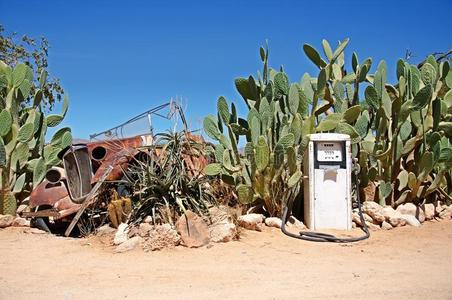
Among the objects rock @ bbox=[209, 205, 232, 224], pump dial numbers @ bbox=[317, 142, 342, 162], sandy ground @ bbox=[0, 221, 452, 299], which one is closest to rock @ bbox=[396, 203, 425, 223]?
sandy ground @ bbox=[0, 221, 452, 299]

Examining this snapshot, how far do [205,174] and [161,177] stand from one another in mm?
892

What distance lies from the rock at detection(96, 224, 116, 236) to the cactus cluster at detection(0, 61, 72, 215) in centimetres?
177

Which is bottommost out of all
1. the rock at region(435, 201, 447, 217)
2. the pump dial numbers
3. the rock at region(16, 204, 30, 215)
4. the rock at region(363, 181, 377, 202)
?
the rock at region(435, 201, 447, 217)

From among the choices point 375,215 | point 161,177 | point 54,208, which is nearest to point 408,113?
point 375,215

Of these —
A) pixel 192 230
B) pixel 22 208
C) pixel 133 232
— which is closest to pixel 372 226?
pixel 192 230

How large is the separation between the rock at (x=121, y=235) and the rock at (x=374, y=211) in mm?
3611

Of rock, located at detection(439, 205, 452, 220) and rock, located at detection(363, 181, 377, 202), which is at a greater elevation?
rock, located at detection(363, 181, 377, 202)

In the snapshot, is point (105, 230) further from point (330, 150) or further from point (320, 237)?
point (330, 150)

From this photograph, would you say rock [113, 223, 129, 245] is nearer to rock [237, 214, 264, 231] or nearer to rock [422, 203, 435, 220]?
rock [237, 214, 264, 231]

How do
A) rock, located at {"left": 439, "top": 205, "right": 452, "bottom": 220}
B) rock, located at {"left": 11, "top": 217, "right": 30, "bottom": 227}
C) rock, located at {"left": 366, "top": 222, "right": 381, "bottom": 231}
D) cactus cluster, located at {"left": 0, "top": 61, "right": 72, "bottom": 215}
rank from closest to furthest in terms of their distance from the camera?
rock, located at {"left": 366, "top": 222, "right": 381, "bottom": 231} → rock, located at {"left": 11, "top": 217, "right": 30, "bottom": 227} → cactus cluster, located at {"left": 0, "top": 61, "right": 72, "bottom": 215} → rock, located at {"left": 439, "top": 205, "right": 452, "bottom": 220}

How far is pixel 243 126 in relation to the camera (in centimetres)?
772

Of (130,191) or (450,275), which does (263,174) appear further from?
(450,275)

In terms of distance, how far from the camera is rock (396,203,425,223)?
7449 millimetres

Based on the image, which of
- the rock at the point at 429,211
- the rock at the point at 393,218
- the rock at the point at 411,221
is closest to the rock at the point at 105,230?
the rock at the point at 393,218
